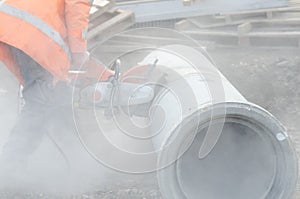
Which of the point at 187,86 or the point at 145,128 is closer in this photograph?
the point at 187,86

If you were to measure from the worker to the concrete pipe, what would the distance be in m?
0.71

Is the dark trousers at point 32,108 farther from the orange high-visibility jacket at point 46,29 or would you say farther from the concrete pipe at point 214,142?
the concrete pipe at point 214,142

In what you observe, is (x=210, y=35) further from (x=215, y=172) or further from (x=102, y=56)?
(x=215, y=172)

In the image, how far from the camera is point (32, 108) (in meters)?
4.52

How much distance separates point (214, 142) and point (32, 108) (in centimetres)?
135

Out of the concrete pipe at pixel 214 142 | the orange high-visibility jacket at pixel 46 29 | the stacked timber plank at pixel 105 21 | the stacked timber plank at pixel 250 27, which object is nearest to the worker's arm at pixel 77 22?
the orange high-visibility jacket at pixel 46 29

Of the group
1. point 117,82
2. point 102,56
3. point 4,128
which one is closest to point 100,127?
point 117,82

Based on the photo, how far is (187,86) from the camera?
4.27 metres

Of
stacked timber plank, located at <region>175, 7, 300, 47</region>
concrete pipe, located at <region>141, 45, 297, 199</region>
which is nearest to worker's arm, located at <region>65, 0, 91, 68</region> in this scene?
concrete pipe, located at <region>141, 45, 297, 199</region>

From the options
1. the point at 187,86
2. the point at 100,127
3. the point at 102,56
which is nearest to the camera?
the point at 187,86

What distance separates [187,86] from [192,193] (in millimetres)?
743

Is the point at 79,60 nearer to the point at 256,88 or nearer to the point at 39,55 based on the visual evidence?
the point at 39,55

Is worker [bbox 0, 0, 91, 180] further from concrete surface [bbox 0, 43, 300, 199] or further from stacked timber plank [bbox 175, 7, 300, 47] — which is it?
stacked timber plank [bbox 175, 7, 300, 47]

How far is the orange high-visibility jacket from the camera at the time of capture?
426cm
